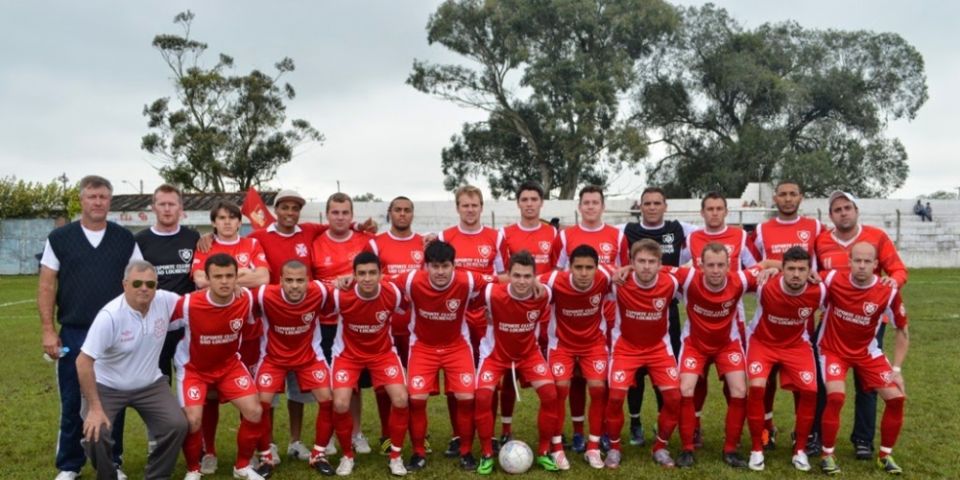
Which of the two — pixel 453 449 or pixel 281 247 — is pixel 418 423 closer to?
pixel 453 449

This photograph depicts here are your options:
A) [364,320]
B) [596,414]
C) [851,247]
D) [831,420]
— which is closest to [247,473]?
[364,320]

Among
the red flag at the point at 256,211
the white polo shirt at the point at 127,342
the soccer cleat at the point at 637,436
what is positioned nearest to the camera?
the white polo shirt at the point at 127,342

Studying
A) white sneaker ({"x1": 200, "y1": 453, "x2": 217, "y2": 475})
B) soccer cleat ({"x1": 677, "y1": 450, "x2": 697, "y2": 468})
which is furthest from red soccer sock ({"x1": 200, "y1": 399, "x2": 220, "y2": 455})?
soccer cleat ({"x1": 677, "y1": 450, "x2": 697, "y2": 468})

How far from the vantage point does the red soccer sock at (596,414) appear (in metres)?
5.48

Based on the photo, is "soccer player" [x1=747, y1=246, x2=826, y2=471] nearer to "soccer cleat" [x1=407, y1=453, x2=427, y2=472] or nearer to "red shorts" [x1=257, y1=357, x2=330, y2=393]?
"soccer cleat" [x1=407, y1=453, x2=427, y2=472]

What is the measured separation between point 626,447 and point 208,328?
3302mm

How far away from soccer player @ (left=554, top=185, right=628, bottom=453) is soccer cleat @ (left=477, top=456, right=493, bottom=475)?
849 millimetres

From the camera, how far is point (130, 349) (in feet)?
16.0

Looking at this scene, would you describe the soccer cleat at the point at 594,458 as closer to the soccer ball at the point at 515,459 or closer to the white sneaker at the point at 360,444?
the soccer ball at the point at 515,459

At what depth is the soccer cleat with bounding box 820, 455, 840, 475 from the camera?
5.15 m

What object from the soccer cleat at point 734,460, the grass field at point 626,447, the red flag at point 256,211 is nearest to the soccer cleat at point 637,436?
the grass field at point 626,447

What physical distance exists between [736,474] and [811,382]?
0.89m

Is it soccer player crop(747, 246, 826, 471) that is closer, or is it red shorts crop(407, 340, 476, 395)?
soccer player crop(747, 246, 826, 471)

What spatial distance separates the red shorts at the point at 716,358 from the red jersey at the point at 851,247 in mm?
985
